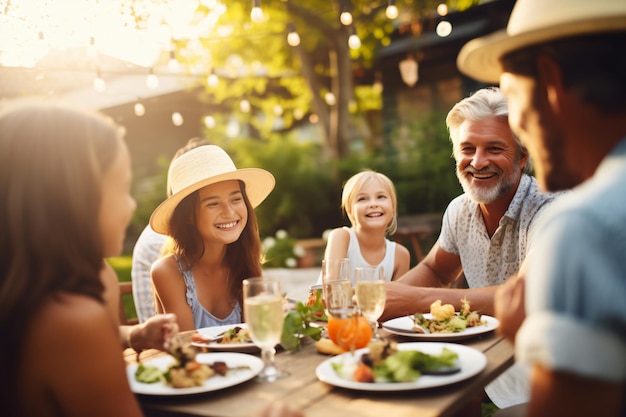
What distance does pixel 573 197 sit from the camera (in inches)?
46.5

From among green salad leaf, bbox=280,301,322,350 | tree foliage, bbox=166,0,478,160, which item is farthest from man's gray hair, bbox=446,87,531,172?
tree foliage, bbox=166,0,478,160

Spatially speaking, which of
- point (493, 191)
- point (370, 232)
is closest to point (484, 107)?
point (493, 191)

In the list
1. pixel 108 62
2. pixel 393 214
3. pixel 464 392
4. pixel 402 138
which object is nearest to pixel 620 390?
pixel 464 392

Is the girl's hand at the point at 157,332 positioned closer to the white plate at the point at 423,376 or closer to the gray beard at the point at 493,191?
the white plate at the point at 423,376

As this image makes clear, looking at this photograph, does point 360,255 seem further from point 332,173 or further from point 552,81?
point 332,173

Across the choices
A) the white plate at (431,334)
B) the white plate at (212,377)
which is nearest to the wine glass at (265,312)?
the white plate at (212,377)

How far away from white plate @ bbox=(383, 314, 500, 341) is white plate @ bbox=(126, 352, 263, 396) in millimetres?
647

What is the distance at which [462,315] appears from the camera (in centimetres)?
244

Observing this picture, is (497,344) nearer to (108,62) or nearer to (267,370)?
(267,370)

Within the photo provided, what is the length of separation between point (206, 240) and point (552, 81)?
8.25 feet

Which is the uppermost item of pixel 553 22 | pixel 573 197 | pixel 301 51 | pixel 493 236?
pixel 301 51

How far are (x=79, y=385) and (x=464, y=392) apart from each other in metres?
1.05

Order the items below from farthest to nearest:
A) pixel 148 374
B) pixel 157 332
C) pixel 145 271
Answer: pixel 145 271, pixel 157 332, pixel 148 374

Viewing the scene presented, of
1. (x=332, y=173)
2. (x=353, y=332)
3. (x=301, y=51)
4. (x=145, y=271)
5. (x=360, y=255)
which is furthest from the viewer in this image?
(x=332, y=173)
